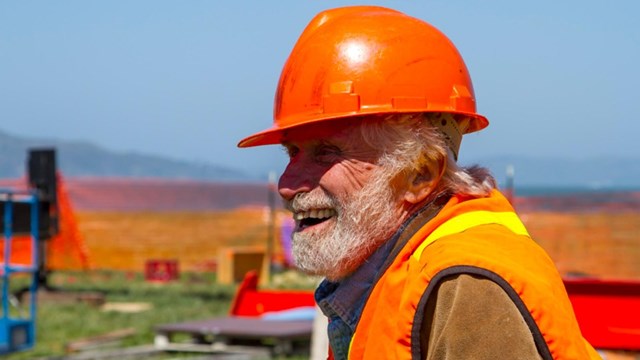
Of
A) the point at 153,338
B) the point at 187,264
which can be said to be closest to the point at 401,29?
the point at 153,338

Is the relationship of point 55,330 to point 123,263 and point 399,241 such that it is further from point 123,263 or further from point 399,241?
point 123,263

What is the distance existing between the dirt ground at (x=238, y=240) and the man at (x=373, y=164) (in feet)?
58.1

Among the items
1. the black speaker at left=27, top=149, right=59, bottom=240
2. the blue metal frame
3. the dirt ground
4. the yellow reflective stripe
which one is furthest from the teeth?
the dirt ground

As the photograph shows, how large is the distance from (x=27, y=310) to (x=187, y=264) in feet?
43.7

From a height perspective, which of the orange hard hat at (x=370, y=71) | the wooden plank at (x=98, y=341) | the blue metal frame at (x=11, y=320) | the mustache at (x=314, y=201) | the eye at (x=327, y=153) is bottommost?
the wooden plank at (x=98, y=341)

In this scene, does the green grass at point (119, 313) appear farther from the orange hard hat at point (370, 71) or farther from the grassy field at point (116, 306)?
the orange hard hat at point (370, 71)

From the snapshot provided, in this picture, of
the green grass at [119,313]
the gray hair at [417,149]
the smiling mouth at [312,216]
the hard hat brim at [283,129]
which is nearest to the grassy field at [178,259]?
the green grass at [119,313]

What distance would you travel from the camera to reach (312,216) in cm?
238

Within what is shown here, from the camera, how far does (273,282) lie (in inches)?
752

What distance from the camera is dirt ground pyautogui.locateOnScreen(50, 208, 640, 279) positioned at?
2386 centimetres

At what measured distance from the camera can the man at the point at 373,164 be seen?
86.6 inches

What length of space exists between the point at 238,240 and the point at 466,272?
36.4 metres

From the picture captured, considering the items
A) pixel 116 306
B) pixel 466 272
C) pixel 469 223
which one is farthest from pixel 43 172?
pixel 466 272

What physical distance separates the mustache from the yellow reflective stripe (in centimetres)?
25
